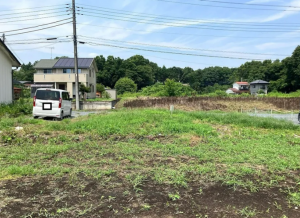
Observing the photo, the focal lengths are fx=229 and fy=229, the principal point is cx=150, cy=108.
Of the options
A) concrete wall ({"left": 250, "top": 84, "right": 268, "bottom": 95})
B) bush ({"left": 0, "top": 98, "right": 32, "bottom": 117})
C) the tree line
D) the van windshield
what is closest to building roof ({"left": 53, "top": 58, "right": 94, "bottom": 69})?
the tree line

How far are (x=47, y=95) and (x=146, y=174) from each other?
7.96 m

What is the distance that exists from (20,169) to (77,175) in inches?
38.8

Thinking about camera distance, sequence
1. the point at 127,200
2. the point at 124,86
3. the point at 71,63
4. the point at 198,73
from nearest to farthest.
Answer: the point at 127,200 < the point at 71,63 < the point at 124,86 < the point at 198,73

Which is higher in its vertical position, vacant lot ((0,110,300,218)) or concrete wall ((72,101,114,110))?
concrete wall ((72,101,114,110))

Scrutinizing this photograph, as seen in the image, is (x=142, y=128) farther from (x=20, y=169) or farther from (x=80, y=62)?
(x=80, y=62)

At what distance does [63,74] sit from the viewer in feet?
84.4

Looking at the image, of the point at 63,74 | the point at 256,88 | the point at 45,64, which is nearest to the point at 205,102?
the point at 63,74

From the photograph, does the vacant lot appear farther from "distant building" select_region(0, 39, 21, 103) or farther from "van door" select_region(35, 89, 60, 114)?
"distant building" select_region(0, 39, 21, 103)

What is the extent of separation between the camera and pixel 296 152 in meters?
5.19

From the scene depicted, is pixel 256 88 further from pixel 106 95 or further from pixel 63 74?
pixel 63 74

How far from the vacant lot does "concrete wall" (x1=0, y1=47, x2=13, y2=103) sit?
25.4 ft

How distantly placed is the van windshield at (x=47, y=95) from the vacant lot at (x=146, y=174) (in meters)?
3.39

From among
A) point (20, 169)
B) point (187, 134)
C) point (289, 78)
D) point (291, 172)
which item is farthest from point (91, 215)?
point (289, 78)

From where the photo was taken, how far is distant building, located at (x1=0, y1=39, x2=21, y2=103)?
41.6 feet
